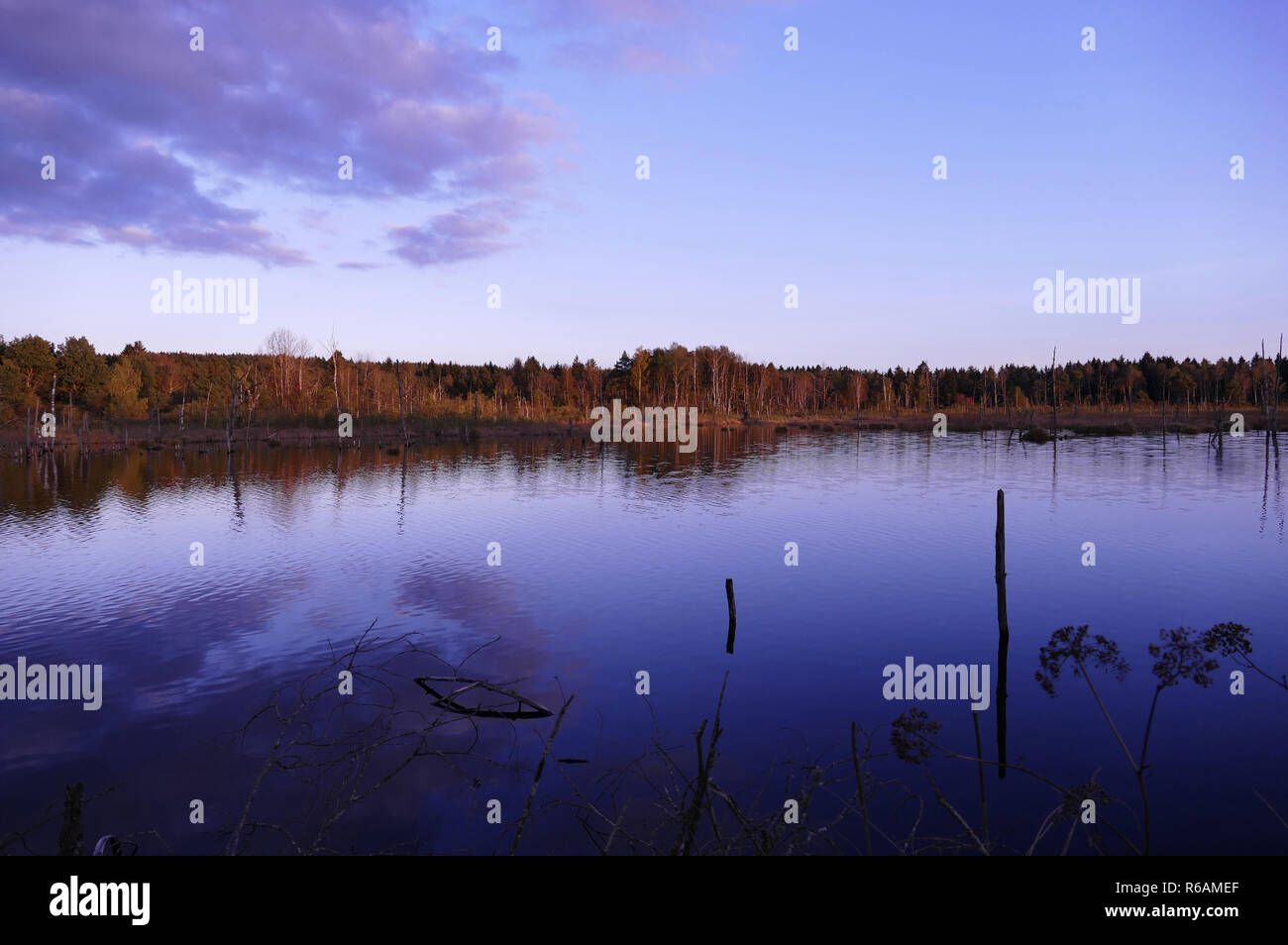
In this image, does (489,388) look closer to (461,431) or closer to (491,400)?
(491,400)

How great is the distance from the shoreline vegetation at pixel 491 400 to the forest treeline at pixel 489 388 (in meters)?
0.35


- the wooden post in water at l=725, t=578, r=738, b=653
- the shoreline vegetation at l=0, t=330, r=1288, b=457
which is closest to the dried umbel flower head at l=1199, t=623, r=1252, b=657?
the wooden post in water at l=725, t=578, r=738, b=653

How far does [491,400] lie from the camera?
139500mm

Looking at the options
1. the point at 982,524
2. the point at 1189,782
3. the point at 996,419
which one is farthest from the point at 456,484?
the point at 996,419

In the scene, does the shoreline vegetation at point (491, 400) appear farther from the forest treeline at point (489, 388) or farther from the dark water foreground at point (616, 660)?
the dark water foreground at point (616, 660)

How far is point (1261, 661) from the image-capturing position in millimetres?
17922

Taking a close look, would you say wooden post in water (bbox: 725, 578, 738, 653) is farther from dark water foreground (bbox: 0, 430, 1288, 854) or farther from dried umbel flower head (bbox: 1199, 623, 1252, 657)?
dried umbel flower head (bbox: 1199, 623, 1252, 657)

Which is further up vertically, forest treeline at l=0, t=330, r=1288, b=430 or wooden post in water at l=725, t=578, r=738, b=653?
forest treeline at l=0, t=330, r=1288, b=430

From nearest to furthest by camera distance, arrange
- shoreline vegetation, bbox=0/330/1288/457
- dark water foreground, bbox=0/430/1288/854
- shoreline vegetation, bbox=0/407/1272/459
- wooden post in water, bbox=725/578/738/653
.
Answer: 1. dark water foreground, bbox=0/430/1288/854
2. wooden post in water, bbox=725/578/738/653
3. shoreline vegetation, bbox=0/407/1272/459
4. shoreline vegetation, bbox=0/330/1288/457

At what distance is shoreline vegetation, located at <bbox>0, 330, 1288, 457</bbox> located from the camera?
93375 millimetres

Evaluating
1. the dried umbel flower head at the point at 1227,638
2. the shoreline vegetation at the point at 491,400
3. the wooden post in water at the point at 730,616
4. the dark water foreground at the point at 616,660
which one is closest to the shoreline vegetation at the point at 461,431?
the shoreline vegetation at the point at 491,400

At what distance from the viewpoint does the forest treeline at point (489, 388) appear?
101 m

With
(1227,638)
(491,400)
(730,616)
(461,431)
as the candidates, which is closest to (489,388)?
(491,400)

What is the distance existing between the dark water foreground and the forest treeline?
1959 inches
